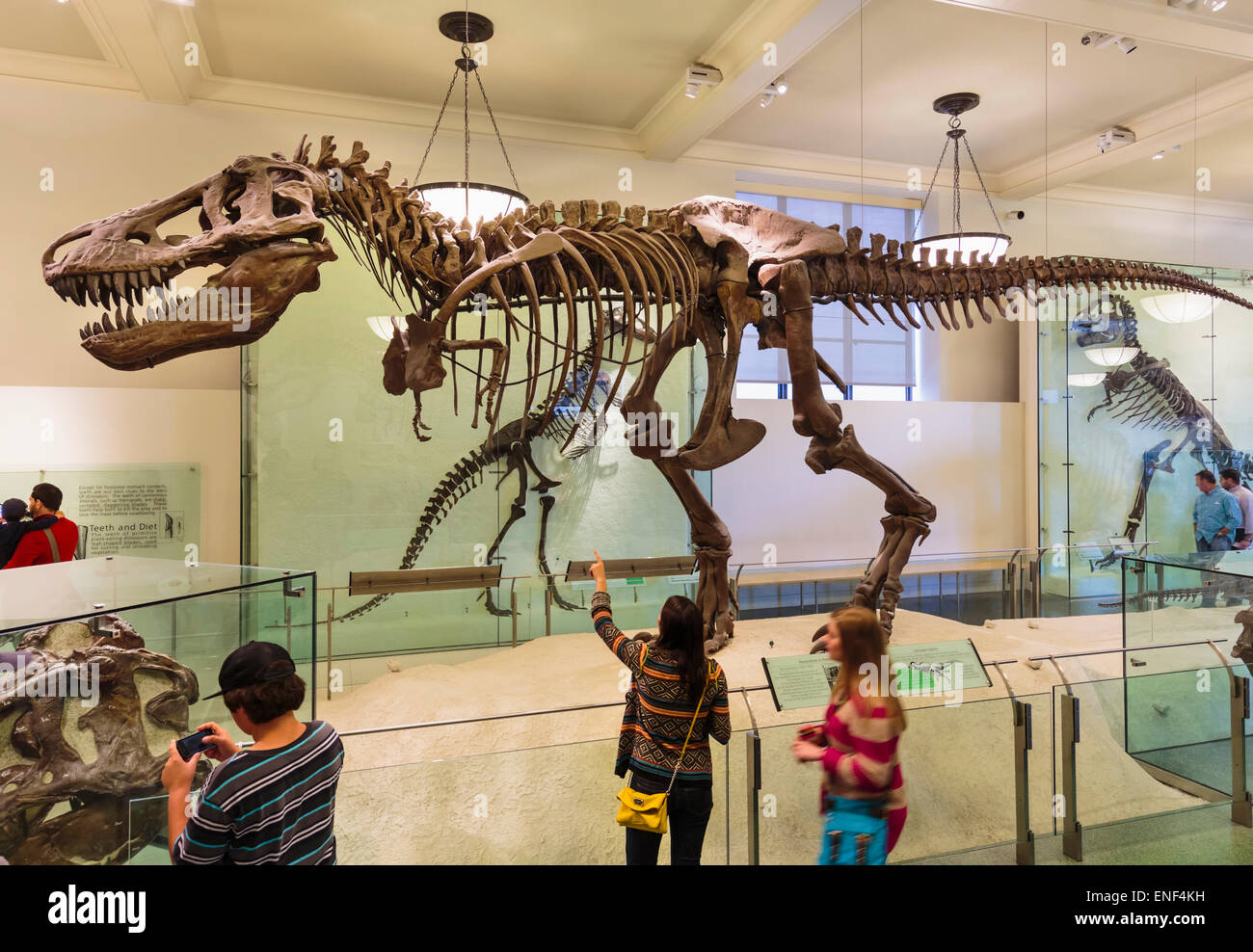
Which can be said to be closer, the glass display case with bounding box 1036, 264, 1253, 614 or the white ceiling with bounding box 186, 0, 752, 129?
the white ceiling with bounding box 186, 0, 752, 129

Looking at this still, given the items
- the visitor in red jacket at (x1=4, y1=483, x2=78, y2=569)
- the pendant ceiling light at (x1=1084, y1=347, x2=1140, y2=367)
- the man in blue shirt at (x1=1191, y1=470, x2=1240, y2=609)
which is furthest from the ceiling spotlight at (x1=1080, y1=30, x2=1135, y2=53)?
the visitor in red jacket at (x1=4, y1=483, x2=78, y2=569)

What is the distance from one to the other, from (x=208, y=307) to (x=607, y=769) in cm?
220

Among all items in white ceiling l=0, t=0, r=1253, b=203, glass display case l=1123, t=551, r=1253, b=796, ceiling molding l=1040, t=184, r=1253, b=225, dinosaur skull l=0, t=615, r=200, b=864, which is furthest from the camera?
ceiling molding l=1040, t=184, r=1253, b=225

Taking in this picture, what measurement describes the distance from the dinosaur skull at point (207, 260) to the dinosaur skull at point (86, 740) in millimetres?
1027

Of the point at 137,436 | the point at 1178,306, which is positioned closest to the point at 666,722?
the point at 137,436

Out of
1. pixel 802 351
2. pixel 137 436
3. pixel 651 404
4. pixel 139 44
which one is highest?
pixel 139 44

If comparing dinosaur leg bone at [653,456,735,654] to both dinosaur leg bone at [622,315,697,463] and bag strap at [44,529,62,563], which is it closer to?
dinosaur leg bone at [622,315,697,463]

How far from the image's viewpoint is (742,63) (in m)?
5.92

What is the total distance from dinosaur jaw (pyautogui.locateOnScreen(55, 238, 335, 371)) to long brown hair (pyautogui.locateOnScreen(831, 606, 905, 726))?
2371 millimetres

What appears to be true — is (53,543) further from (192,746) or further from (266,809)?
(266,809)

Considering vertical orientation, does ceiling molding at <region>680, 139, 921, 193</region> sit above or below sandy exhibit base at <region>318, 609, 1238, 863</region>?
above

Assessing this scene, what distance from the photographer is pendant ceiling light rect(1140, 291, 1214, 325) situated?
841 cm

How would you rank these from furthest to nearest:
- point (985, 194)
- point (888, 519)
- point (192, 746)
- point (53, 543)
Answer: point (985, 194) → point (888, 519) → point (53, 543) → point (192, 746)

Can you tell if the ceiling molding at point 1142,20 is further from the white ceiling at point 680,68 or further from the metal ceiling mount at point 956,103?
the metal ceiling mount at point 956,103
